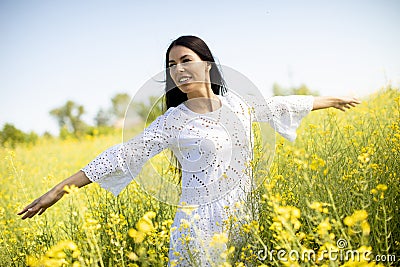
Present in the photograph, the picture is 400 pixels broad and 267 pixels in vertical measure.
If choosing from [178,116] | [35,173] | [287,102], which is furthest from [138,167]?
[35,173]

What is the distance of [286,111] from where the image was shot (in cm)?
248

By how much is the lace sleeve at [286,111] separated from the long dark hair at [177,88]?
30 cm

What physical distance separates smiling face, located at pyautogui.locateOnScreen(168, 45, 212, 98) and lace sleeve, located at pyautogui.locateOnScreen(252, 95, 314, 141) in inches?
16.1

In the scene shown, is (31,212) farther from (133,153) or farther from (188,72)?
(188,72)

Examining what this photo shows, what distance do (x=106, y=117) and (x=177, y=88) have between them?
934 inches

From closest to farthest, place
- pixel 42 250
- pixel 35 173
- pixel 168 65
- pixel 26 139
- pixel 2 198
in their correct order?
pixel 168 65 < pixel 42 250 < pixel 2 198 < pixel 35 173 < pixel 26 139

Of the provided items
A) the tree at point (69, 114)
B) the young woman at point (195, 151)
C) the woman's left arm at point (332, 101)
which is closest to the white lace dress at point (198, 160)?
the young woman at point (195, 151)

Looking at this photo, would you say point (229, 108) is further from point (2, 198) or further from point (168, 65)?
point (2, 198)

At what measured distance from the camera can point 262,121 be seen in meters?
2.42

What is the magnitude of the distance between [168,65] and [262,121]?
650 mm

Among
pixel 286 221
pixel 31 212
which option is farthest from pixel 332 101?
pixel 31 212

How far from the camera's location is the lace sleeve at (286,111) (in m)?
2.43

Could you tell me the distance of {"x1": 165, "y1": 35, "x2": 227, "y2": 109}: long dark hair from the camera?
2.30 meters

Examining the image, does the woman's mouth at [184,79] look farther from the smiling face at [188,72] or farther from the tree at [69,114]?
the tree at [69,114]
